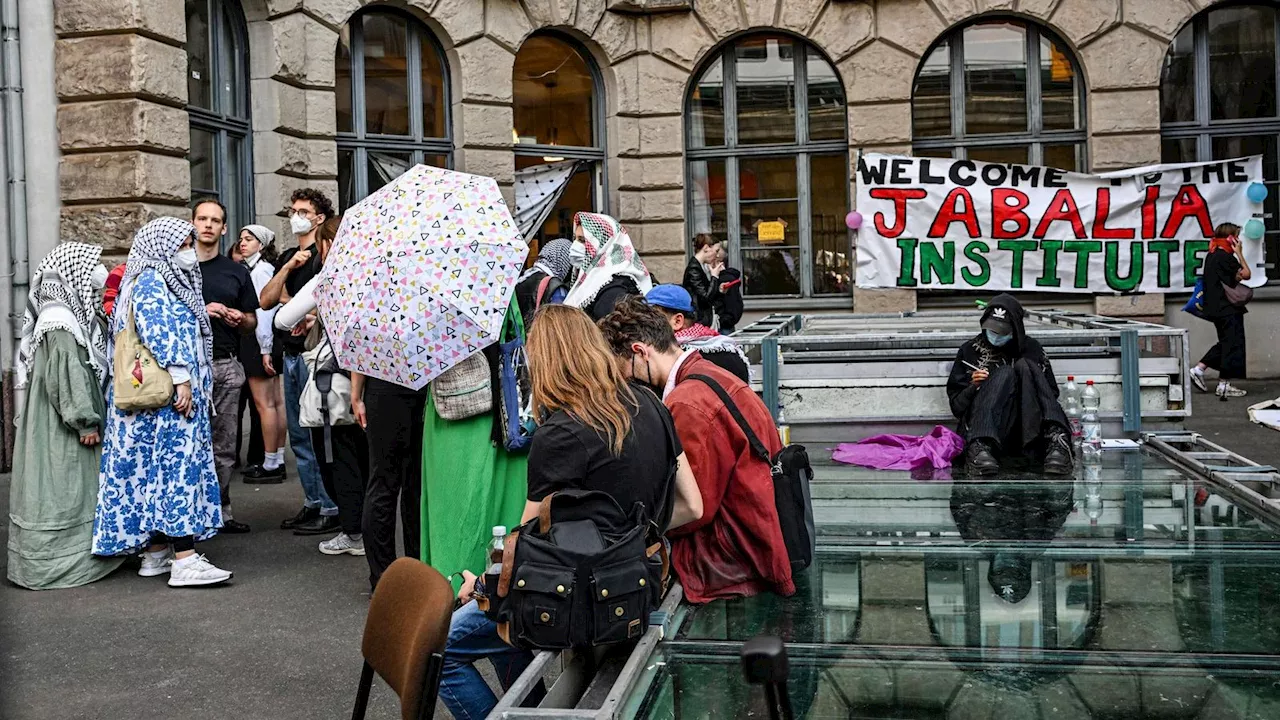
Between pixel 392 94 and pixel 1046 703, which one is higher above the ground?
pixel 392 94

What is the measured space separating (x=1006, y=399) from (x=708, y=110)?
10.1 m

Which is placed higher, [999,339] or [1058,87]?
[1058,87]

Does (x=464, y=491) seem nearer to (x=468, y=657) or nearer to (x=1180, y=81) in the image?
(x=468, y=657)

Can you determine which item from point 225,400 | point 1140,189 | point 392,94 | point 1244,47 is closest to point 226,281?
point 225,400

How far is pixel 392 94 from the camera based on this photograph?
15547 mm

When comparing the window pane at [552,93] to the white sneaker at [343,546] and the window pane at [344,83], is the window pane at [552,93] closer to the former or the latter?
the window pane at [344,83]

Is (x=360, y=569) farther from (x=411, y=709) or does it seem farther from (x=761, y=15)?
(x=761, y=15)

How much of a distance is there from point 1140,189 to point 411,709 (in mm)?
15379

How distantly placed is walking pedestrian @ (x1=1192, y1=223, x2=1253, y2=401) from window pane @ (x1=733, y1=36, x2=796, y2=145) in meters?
5.40

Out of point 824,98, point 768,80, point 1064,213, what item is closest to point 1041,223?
point 1064,213

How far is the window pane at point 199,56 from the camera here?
40.8 feet

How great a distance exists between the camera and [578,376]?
3900 mm

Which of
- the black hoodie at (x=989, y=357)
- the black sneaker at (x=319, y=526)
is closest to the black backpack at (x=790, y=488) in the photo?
the black hoodie at (x=989, y=357)

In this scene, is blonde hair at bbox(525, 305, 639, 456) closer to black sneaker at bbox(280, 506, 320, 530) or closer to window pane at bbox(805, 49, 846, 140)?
black sneaker at bbox(280, 506, 320, 530)
